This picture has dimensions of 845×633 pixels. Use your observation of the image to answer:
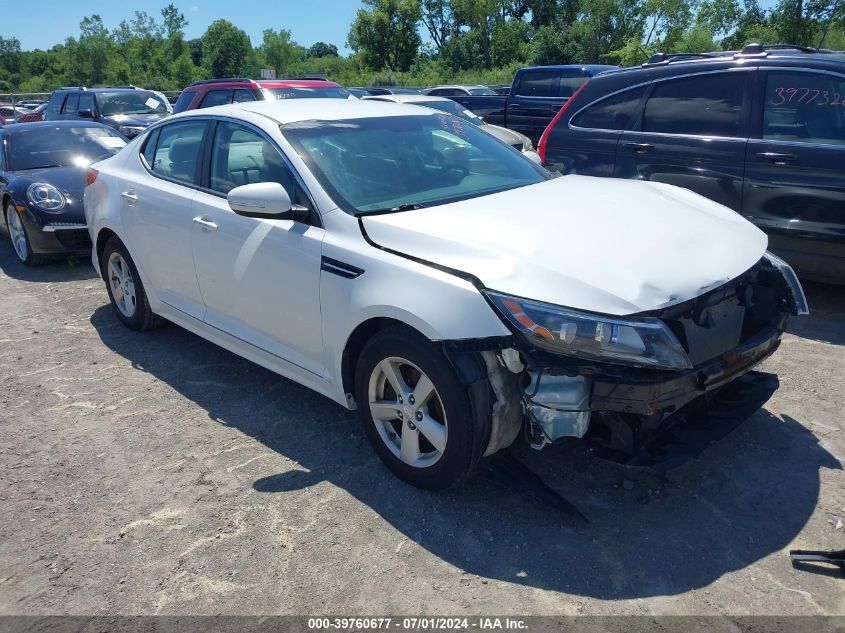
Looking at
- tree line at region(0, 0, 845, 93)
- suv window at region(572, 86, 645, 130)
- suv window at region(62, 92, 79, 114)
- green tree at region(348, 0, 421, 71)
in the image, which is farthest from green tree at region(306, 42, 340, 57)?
suv window at region(572, 86, 645, 130)

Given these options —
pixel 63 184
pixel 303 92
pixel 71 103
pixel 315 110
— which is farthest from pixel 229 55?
pixel 315 110

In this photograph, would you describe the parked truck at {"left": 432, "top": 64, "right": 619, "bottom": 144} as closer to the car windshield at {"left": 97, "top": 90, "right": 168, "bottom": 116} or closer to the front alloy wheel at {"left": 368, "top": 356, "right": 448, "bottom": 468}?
the car windshield at {"left": 97, "top": 90, "right": 168, "bottom": 116}

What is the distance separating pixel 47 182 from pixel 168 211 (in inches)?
160

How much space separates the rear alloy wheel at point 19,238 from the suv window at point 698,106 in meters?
6.30

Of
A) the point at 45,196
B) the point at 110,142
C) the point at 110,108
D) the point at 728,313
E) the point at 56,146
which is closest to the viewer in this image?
the point at 728,313

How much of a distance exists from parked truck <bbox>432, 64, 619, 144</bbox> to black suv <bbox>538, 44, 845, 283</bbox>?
6.66m

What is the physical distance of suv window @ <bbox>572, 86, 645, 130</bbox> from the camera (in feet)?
19.4

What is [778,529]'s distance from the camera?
2.95m

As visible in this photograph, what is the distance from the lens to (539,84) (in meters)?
13.7

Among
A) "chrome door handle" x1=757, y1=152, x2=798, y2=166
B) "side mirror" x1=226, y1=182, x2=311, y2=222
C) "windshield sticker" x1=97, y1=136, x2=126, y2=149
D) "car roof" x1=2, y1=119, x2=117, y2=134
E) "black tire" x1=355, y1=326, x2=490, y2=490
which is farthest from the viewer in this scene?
"windshield sticker" x1=97, y1=136, x2=126, y2=149

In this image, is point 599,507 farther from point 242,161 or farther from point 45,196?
point 45,196

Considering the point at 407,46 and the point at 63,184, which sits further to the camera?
the point at 407,46

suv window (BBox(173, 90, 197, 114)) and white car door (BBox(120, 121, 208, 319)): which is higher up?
suv window (BBox(173, 90, 197, 114))

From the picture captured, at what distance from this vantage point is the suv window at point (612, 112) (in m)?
5.90
